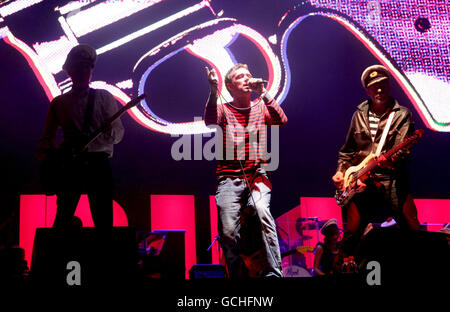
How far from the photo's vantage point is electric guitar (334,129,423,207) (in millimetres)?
4297

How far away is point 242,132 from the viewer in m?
4.35

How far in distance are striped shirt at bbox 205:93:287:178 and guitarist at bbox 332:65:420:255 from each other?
2.63 ft

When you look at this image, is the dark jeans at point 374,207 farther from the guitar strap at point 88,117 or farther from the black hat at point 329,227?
the guitar strap at point 88,117

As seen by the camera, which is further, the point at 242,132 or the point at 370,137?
the point at 370,137

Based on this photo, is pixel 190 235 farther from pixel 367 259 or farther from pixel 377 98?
pixel 367 259

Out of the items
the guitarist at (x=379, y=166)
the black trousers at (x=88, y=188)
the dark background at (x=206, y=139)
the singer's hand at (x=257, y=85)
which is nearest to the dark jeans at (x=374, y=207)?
the guitarist at (x=379, y=166)

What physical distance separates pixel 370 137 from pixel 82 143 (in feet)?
8.42

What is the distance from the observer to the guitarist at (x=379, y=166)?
4.20 metres

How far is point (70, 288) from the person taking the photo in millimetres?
2535

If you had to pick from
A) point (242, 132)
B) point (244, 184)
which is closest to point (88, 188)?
point (244, 184)

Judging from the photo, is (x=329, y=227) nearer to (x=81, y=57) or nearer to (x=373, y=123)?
(x=373, y=123)

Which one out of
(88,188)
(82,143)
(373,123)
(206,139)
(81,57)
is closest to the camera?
(88,188)
